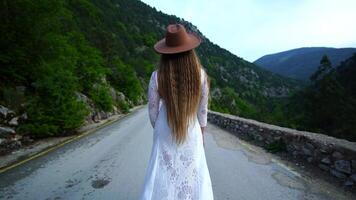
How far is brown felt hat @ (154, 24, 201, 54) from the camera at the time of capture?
2402 millimetres

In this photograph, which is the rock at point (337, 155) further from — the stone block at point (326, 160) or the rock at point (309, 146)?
the rock at point (309, 146)

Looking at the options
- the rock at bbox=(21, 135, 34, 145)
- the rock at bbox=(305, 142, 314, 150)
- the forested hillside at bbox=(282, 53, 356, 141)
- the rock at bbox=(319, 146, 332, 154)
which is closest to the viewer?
the rock at bbox=(319, 146, 332, 154)

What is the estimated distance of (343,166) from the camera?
570 cm

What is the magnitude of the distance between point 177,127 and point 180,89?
0.30m

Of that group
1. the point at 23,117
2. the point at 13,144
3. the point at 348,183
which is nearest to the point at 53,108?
the point at 23,117

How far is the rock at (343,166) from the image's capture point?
5.59 metres

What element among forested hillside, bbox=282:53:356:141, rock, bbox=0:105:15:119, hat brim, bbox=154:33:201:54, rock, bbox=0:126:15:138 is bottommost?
forested hillside, bbox=282:53:356:141

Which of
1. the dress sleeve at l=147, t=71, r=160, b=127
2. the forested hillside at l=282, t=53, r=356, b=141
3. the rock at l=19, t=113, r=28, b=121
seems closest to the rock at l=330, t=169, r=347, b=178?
the dress sleeve at l=147, t=71, r=160, b=127

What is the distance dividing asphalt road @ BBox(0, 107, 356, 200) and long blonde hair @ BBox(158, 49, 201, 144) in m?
2.71

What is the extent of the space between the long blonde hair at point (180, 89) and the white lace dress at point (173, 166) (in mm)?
64

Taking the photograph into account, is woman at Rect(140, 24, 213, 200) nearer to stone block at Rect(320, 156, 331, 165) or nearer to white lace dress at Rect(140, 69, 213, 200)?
white lace dress at Rect(140, 69, 213, 200)

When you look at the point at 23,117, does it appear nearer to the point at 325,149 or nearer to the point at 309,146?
the point at 309,146

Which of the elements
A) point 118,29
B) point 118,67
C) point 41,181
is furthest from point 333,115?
point 118,29

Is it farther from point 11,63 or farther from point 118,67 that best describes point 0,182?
point 118,67
